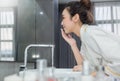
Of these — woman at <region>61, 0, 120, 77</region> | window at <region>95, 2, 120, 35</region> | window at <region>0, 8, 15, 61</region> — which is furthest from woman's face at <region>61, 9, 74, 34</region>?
window at <region>95, 2, 120, 35</region>

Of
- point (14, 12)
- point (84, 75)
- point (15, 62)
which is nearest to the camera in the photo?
point (84, 75)

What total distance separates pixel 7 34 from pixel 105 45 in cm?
97

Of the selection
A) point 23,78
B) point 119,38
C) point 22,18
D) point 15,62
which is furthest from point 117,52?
point 22,18

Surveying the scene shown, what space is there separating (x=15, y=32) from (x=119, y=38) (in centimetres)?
101

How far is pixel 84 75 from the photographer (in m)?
0.50

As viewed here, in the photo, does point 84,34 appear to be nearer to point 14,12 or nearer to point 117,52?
point 117,52

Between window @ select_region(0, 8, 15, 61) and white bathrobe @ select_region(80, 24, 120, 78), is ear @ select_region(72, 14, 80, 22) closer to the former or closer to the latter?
white bathrobe @ select_region(80, 24, 120, 78)

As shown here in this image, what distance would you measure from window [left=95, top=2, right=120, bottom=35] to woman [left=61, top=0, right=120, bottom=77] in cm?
131

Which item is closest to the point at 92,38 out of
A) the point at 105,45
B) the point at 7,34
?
the point at 105,45

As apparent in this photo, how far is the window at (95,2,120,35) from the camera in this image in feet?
6.42

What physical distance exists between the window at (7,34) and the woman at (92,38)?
74 centimetres

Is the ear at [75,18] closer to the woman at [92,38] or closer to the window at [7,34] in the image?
the woman at [92,38]

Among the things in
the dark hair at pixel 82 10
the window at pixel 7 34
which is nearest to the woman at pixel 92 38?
the dark hair at pixel 82 10

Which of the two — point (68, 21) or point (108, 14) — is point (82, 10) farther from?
point (108, 14)
